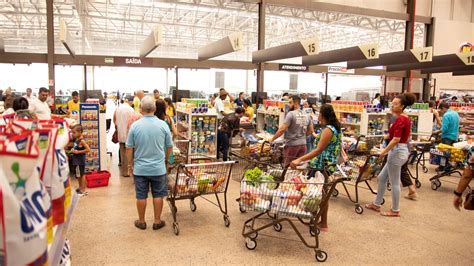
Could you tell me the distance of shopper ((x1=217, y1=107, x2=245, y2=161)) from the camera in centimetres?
890

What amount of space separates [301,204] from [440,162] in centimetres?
524

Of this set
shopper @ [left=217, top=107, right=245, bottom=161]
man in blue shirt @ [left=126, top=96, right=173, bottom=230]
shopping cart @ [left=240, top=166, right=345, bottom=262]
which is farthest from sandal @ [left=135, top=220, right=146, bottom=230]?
shopper @ [left=217, top=107, right=245, bottom=161]

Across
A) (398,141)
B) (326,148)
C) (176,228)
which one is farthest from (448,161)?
(176,228)

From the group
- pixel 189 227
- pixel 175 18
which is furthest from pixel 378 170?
pixel 175 18

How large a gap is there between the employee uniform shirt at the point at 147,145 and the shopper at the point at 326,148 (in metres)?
1.63

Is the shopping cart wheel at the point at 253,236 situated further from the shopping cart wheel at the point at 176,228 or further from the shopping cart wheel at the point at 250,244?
the shopping cart wheel at the point at 176,228

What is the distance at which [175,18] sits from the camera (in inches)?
840

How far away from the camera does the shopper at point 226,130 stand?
890 cm

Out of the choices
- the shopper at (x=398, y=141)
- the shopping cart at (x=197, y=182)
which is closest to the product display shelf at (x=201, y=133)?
the shopping cart at (x=197, y=182)

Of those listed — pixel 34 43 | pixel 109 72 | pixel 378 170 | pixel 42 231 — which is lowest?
pixel 378 170

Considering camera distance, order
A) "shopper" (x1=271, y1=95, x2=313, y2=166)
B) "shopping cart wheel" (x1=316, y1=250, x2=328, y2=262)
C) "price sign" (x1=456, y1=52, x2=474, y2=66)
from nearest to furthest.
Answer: "shopping cart wheel" (x1=316, y1=250, x2=328, y2=262), "shopper" (x1=271, y1=95, x2=313, y2=166), "price sign" (x1=456, y1=52, x2=474, y2=66)

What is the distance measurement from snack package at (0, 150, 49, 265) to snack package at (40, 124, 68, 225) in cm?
21

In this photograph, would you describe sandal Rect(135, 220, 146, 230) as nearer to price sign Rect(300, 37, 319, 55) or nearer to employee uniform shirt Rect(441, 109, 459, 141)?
price sign Rect(300, 37, 319, 55)

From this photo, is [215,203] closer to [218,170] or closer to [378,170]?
[218,170]
